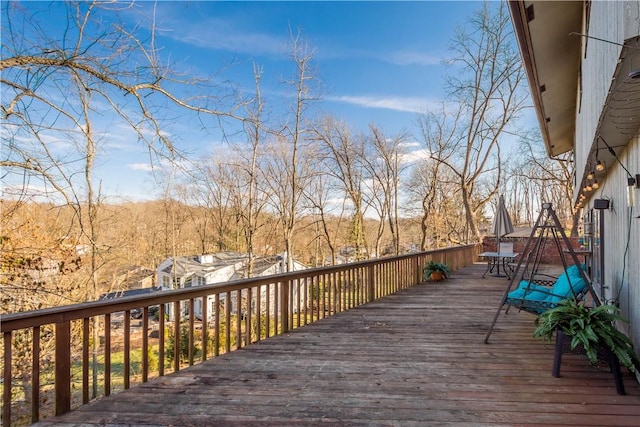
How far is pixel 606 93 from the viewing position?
7.22ft

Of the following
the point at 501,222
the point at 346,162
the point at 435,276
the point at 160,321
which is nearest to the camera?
the point at 160,321

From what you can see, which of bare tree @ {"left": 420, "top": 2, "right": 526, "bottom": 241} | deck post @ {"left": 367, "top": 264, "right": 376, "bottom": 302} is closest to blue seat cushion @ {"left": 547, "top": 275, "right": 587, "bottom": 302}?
deck post @ {"left": 367, "top": 264, "right": 376, "bottom": 302}

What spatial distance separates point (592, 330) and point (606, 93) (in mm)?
1873

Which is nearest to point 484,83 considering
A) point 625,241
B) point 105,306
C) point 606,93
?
point 625,241

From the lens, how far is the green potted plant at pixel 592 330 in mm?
2619

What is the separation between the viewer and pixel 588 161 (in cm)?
418

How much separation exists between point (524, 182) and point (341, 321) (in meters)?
24.7

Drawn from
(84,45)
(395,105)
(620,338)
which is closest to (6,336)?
(84,45)

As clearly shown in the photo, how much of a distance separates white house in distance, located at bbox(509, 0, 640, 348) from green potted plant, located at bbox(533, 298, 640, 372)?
0.88ft

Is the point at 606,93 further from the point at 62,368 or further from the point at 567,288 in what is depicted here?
the point at 62,368

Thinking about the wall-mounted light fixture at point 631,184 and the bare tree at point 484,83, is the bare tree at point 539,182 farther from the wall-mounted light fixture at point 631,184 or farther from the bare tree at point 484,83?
the wall-mounted light fixture at point 631,184

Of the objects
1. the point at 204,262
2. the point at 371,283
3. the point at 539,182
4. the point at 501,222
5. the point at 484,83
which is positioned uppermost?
the point at 484,83

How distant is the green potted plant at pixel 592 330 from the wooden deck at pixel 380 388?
0.28m

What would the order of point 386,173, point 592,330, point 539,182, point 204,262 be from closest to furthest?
point 592,330 < point 204,262 < point 386,173 < point 539,182
